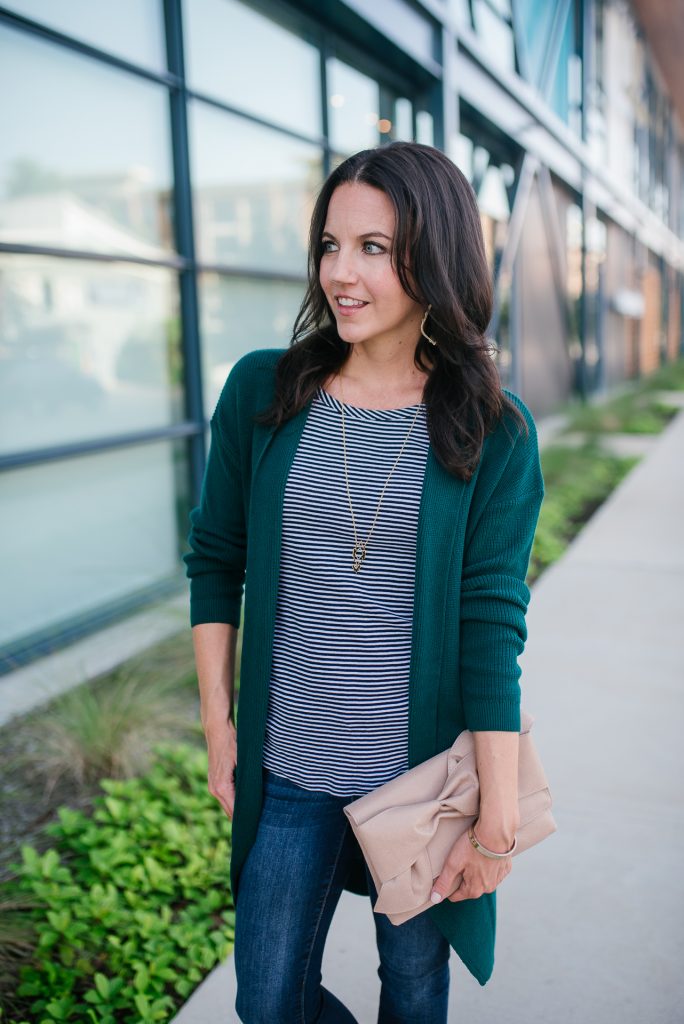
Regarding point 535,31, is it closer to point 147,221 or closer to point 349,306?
point 147,221

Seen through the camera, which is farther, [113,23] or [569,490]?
[569,490]

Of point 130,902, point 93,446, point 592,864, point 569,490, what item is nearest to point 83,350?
point 93,446

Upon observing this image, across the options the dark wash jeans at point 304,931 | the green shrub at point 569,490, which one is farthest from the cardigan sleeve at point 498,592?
the green shrub at point 569,490

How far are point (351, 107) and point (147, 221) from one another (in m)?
3.56

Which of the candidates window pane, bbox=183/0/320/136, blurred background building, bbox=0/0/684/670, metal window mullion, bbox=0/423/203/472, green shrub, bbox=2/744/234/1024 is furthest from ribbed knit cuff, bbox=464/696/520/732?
window pane, bbox=183/0/320/136

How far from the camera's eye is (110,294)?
5422mm

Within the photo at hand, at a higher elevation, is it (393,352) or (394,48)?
(394,48)

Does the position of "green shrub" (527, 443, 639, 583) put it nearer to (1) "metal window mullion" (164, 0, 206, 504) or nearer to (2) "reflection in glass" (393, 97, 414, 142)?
→ (1) "metal window mullion" (164, 0, 206, 504)

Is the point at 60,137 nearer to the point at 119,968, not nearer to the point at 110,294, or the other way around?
the point at 110,294

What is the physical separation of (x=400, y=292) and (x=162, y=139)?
4.67 m

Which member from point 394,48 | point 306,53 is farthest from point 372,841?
point 394,48

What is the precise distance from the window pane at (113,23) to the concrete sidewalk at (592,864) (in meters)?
4.11

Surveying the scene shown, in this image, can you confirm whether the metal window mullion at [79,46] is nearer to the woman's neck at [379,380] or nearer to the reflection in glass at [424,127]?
the woman's neck at [379,380]

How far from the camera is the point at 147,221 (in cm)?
568
